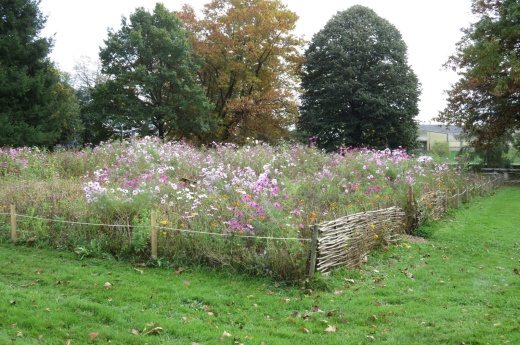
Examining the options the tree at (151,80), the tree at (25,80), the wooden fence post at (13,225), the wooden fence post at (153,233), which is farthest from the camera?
the tree at (151,80)

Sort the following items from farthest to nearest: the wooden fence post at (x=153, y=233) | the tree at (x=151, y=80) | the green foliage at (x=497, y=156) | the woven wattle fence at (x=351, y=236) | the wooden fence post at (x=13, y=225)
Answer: the green foliage at (x=497, y=156) < the tree at (x=151, y=80) < the wooden fence post at (x=13, y=225) < the wooden fence post at (x=153, y=233) < the woven wattle fence at (x=351, y=236)

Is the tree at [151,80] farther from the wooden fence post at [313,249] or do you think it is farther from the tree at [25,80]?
the wooden fence post at [313,249]

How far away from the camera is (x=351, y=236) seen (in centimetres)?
660

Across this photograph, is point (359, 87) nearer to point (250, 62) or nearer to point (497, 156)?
point (250, 62)

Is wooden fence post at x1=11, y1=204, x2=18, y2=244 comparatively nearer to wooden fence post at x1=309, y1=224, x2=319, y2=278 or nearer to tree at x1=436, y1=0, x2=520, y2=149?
wooden fence post at x1=309, y1=224, x2=319, y2=278

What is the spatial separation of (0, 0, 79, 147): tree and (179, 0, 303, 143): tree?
8954mm

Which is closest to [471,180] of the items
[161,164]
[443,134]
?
[161,164]

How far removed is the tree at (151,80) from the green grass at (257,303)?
17.7 metres

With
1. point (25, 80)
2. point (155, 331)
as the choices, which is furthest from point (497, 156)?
point (155, 331)

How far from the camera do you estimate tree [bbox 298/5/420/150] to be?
25.8 metres

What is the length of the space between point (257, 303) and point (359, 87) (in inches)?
886

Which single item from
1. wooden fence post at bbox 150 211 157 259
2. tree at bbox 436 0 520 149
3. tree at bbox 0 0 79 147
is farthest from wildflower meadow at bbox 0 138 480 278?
Result: tree at bbox 0 0 79 147

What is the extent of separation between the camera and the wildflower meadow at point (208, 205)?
20.9 ft

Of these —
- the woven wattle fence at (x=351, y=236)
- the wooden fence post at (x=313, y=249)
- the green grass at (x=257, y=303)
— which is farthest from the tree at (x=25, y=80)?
the wooden fence post at (x=313, y=249)
